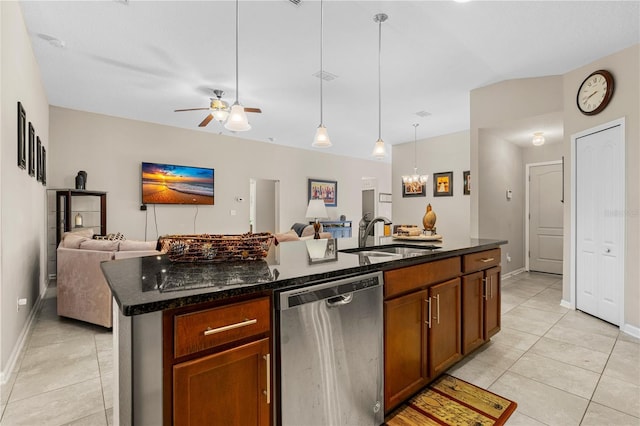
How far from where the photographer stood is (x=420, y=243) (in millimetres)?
2531

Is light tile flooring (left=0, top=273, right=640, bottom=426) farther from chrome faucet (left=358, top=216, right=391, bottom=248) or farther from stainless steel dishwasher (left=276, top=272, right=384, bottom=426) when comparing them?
chrome faucet (left=358, top=216, right=391, bottom=248)

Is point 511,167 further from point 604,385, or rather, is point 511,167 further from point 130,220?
point 130,220

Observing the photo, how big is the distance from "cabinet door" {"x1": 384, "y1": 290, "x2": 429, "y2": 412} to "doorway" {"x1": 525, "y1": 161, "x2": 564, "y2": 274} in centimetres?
527

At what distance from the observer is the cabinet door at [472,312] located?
88.4 inches

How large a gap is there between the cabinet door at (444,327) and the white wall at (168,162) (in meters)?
5.54

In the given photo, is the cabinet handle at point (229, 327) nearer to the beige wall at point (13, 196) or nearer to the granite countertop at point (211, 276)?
the granite countertop at point (211, 276)

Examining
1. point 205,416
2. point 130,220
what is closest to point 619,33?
point 205,416

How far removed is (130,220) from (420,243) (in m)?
5.29

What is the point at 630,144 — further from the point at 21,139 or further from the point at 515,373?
the point at 21,139

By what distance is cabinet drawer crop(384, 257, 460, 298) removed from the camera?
1.65 m

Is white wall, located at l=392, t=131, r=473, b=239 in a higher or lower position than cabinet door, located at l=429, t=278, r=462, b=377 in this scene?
higher

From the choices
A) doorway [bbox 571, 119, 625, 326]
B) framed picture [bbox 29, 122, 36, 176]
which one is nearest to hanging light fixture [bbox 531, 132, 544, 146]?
doorway [bbox 571, 119, 625, 326]

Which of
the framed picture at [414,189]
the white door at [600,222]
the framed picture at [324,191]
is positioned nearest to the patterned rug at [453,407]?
the white door at [600,222]

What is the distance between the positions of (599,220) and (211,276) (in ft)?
13.5
